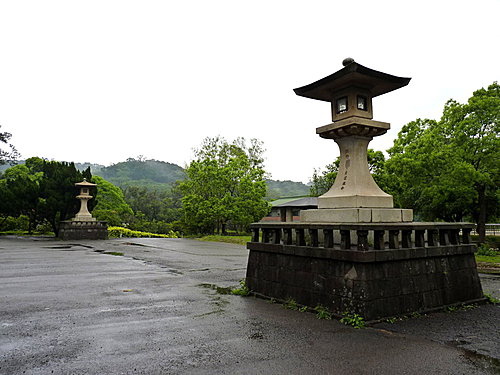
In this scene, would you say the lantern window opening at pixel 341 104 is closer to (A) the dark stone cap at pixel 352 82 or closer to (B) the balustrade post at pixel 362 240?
(A) the dark stone cap at pixel 352 82

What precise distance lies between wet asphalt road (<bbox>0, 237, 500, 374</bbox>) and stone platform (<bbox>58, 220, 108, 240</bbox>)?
64.3 ft

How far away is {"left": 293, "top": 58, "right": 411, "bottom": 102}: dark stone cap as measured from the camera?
659cm

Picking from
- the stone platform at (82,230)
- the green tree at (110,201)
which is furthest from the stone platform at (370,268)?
the green tree at (110,201)

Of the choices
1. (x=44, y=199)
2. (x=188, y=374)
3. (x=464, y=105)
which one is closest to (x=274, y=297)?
(x=188, y=374)

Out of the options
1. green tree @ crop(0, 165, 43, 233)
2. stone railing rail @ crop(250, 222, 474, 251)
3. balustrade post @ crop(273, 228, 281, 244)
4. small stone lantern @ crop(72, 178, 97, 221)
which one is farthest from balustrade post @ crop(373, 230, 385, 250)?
green tree @ crop(0, 165, 43, 233)

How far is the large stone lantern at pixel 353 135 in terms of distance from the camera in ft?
21.5

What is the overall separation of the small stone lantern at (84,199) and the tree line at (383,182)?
1.07 meters

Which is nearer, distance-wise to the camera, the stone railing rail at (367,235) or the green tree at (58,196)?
the stone railing rail at (367,235)

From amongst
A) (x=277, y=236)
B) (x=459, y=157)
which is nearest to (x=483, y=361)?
(x=277, y=236)

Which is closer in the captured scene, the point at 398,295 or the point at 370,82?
the point at 398,295

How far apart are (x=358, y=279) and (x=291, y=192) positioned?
86.2 meters

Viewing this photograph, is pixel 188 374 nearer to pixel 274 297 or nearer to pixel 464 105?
pixel 274 297

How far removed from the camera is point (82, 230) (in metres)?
26.1

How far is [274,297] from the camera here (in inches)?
263
